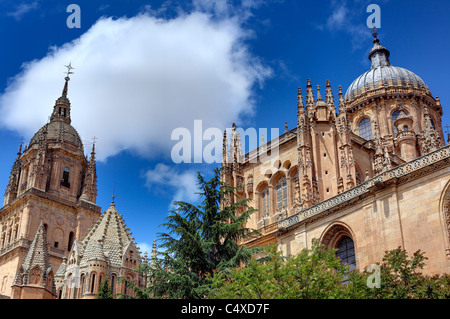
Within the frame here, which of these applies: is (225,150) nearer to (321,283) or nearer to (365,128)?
(365,128)

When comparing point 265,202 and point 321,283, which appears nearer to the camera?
point 321,283

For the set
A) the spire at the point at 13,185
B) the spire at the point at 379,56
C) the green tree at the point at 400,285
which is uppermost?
the spire at the point at 379,56

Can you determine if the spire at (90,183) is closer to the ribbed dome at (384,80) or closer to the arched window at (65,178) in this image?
the arched window at (65,178)

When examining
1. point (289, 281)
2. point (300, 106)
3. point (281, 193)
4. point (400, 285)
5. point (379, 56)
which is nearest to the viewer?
point (289, 281)

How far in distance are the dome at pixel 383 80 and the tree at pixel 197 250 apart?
3226 cm

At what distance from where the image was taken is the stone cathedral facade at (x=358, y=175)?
79.4ft

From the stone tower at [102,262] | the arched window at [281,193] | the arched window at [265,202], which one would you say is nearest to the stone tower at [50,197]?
the stone tower at [102,262]

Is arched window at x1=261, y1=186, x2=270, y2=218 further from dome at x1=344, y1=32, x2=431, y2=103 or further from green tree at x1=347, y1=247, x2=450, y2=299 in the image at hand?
green tree at x1=347, y1=247, x2=450, y2=299

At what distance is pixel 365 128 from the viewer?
55.7 m

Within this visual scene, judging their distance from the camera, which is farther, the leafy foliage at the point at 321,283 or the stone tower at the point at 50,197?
the stone tower at the point at 50,197

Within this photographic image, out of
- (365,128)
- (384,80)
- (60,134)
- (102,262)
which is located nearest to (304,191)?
(102,262)

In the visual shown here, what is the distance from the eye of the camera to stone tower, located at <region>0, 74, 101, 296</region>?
60.7 metres

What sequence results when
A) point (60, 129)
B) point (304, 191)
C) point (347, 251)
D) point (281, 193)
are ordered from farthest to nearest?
point (60, 129) < point (281, 193) < point (304, 191) < point (347, 251)

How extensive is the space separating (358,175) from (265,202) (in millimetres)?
7743
